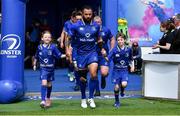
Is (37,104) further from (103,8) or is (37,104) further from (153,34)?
(153,34)

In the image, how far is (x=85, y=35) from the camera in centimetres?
998

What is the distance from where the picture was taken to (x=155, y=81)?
11.7 meters

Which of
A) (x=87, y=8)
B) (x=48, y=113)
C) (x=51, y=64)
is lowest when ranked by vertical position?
(x=48, y=113)

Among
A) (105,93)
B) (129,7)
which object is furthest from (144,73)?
(129,7)

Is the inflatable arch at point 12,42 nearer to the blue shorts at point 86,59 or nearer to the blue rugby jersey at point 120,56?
the blue shorts at point 86,59

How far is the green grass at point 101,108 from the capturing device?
9.49m

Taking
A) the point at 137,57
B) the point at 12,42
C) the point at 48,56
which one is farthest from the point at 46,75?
the point at 137,57

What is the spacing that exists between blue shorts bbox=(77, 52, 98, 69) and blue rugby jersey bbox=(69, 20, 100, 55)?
7cm

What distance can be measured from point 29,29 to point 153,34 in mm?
4820

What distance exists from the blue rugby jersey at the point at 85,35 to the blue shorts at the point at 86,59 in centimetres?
7

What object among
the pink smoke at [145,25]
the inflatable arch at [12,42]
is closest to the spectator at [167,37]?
the inflatable arch at [12,42]

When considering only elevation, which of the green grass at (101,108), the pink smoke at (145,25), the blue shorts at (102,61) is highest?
the pink smoke at (145,25)

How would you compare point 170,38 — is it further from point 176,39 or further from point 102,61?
point 102,61

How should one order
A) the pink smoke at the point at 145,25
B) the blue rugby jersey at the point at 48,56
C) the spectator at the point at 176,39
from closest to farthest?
1. the blue rugby jersey at the point at 48,56
2. the spectator at the point at 176,39
3. the pink smoke at the point at 145,25
